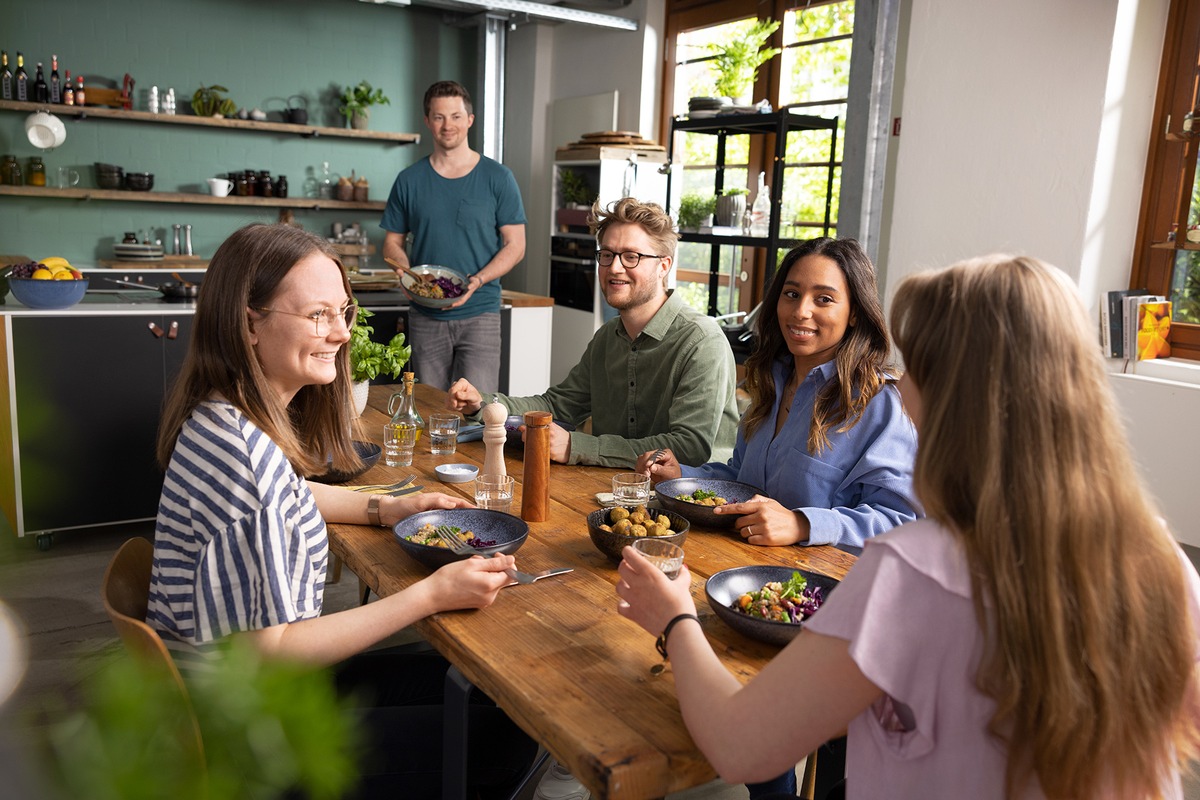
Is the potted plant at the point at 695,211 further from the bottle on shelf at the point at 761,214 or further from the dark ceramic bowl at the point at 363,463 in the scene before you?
the dark ceramic bowl at the point at 363,463

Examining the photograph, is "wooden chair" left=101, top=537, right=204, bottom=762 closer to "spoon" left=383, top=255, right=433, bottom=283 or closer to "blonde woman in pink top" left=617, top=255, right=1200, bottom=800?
"blonde woman in pink top" left=617, top=255, right=1200, bottom=800

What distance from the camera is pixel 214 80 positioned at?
22.8 feet

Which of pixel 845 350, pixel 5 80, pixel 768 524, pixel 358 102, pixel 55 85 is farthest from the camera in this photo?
pixel 358 102

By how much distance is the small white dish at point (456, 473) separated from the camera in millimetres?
2133

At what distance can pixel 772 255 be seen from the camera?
4.93 m

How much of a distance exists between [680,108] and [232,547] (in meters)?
5.95

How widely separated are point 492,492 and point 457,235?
8.76 ft

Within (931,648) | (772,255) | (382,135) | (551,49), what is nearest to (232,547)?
(931,648)

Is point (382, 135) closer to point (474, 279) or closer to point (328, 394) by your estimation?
point (474, 279)

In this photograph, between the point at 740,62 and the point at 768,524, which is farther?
the point at 740,62

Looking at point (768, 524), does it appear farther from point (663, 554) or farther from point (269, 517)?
point (269, 517)

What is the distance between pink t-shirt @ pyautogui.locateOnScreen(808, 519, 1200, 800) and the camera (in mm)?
899

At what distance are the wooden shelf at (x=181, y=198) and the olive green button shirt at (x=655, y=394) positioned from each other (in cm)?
485

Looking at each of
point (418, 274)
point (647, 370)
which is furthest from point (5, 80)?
point (647, 370)
